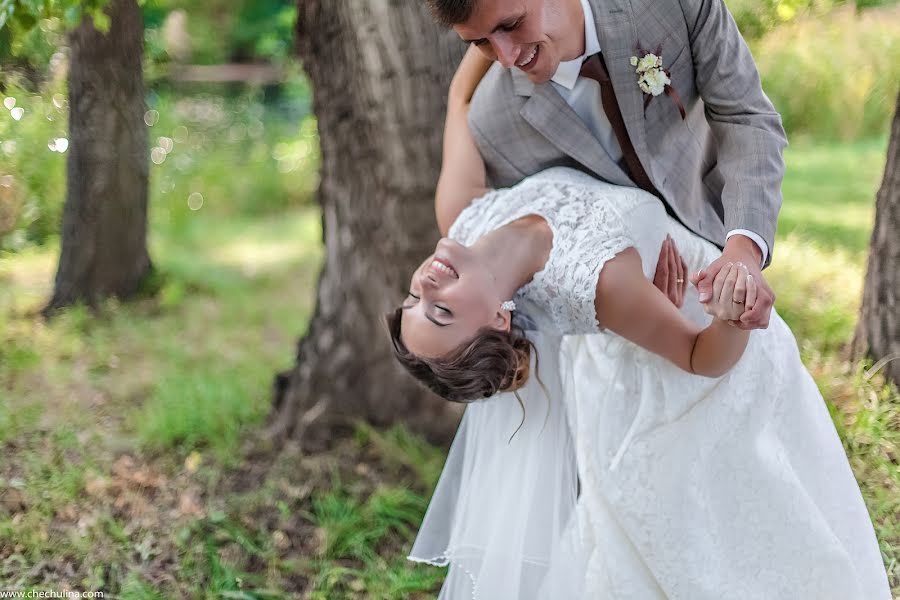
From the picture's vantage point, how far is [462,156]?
2.62 m

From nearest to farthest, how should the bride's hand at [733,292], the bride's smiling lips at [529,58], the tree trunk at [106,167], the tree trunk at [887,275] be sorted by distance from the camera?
the bride's hand at [733,292] → the bride's smiling lips at [529,58] → the tree trunk at [887,275] → the tree trunk at [106,167]

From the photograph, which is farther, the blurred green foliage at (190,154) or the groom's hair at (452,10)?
the blurred green foliage at (190,154)

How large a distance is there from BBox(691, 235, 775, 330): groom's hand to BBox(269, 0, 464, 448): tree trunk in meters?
1.39

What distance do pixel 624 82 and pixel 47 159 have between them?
2676 millimetres

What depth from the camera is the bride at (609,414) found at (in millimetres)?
2230

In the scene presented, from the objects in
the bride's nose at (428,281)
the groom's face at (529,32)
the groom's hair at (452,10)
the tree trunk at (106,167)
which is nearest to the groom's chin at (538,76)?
the groom's face at (529,32)

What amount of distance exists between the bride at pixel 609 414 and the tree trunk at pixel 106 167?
2084 millimetres

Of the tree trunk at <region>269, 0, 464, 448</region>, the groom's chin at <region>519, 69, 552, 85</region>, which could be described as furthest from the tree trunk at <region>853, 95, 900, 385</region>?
the tree trunk at <region>269, 0, 464, 448</region>

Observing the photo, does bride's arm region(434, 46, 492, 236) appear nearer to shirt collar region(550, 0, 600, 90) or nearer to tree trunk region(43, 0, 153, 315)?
shirt collar region(550, 0, 600, 90)

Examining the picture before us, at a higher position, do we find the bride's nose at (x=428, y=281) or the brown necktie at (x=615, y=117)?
the brown necktie at (x=615, y=117)

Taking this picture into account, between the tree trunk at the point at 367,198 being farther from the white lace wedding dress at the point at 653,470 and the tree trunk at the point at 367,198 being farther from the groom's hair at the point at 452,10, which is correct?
the groom's hair at the point at 452,10

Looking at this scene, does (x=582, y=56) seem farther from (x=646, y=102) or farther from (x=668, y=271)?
(x=668, y=271)

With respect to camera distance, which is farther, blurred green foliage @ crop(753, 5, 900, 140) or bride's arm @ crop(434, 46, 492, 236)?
blurred green foliage @ crop(753, 5, 900, 140)

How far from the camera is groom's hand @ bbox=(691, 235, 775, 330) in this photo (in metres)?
2.00
